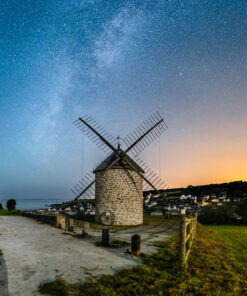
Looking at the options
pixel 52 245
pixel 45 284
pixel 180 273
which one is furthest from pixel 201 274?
pixel 52 245

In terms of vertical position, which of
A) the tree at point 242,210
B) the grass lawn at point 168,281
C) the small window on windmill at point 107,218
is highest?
the grass lawn at point 168,281

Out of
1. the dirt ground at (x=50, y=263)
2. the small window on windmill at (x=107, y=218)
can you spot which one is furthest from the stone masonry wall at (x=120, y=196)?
the dirt ground at (x=50, y=263)

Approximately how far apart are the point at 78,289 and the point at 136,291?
1255 millimetres

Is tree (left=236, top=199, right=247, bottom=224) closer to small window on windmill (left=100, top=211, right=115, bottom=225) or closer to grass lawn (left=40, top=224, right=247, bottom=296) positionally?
small window on windmill (left=100, top=211, right=115, bottom=225)

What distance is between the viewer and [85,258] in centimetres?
674

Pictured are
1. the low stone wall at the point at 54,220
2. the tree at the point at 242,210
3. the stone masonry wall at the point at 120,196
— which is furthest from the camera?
the tree at the point at 242,210

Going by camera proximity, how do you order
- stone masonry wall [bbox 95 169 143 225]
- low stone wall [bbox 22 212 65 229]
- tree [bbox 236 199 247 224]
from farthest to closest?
tree [bbox 236 199 247 224], stone masonry wall [bbox 95 169 143 225], low stone wall [bbox 22 212 65 229]

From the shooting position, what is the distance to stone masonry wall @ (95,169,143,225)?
61.9 feet

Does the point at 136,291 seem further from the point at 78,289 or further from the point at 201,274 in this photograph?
the point at 201,274

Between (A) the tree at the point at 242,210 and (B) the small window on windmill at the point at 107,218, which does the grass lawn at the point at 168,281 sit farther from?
(A) the tree at the point at 242,210

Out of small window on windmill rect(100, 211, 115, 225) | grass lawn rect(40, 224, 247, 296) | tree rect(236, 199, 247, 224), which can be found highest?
grass lawn rect(40, 224, 247, 296)

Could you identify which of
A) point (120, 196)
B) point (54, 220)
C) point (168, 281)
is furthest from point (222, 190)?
point (168, 281)

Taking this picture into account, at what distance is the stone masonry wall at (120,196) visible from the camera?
18.9 meters

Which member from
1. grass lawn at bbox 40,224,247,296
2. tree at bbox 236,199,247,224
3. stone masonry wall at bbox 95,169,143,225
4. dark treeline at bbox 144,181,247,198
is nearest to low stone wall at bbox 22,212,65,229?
stone masonry wall at bbox 95,169,143,225
